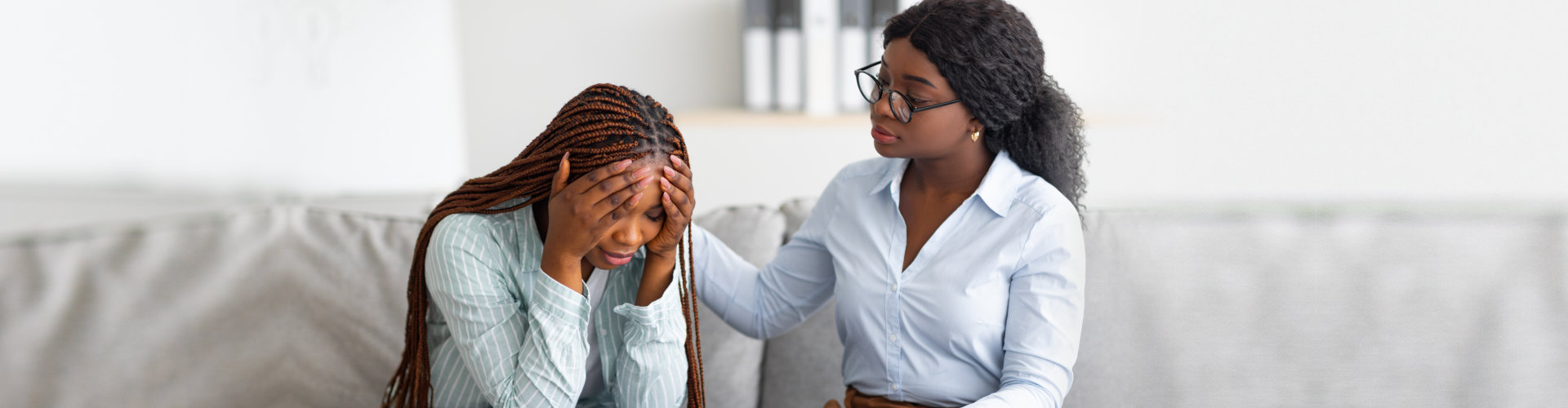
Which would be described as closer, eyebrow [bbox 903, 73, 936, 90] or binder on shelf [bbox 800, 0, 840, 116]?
eyebrow [bbox 903, 73, 936, 90]

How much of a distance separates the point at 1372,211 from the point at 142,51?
5.23ft

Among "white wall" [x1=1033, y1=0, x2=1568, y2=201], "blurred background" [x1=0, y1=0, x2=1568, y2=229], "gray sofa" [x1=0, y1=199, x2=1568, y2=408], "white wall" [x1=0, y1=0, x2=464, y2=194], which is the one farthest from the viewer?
"white wall" [x1=1033, y1=0, x2=1568, y2=201]

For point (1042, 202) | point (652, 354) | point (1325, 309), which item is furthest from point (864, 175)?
point (1325, 309)

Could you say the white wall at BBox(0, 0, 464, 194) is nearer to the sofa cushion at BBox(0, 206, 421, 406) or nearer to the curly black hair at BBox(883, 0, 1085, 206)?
the sofa cushion at BBox(0, 206, 421, 406)

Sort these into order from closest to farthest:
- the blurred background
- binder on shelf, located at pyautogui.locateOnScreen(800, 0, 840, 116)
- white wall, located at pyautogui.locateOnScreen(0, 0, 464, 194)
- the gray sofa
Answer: white wall, located at pyautogui.locateOnScreen(0, 0, 464, 194)
the blurred background
the gray sofa
binder on shelf, located at pyautogui.locateOnScreen(800, 0, 840, 116)

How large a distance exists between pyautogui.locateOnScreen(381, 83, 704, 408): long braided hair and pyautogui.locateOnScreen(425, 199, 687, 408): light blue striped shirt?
0.03 meters

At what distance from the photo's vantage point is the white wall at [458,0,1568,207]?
2053 millimetres

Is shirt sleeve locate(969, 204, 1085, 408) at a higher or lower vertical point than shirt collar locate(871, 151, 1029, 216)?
lower

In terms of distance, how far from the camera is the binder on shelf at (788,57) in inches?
108

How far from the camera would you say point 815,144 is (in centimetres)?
280

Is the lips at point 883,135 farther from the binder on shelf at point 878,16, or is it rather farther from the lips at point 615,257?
the binder on shelf at point 878,16

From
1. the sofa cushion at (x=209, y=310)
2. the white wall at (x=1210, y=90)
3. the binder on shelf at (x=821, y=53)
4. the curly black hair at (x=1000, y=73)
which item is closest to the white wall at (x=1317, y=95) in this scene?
the white wall at (x=1210, y=90)

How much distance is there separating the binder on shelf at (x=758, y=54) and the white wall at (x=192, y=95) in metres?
1.01

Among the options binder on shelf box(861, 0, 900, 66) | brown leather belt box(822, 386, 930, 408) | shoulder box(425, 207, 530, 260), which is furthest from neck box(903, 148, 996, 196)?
binder on shelf box(861, 0, 900, 66)
